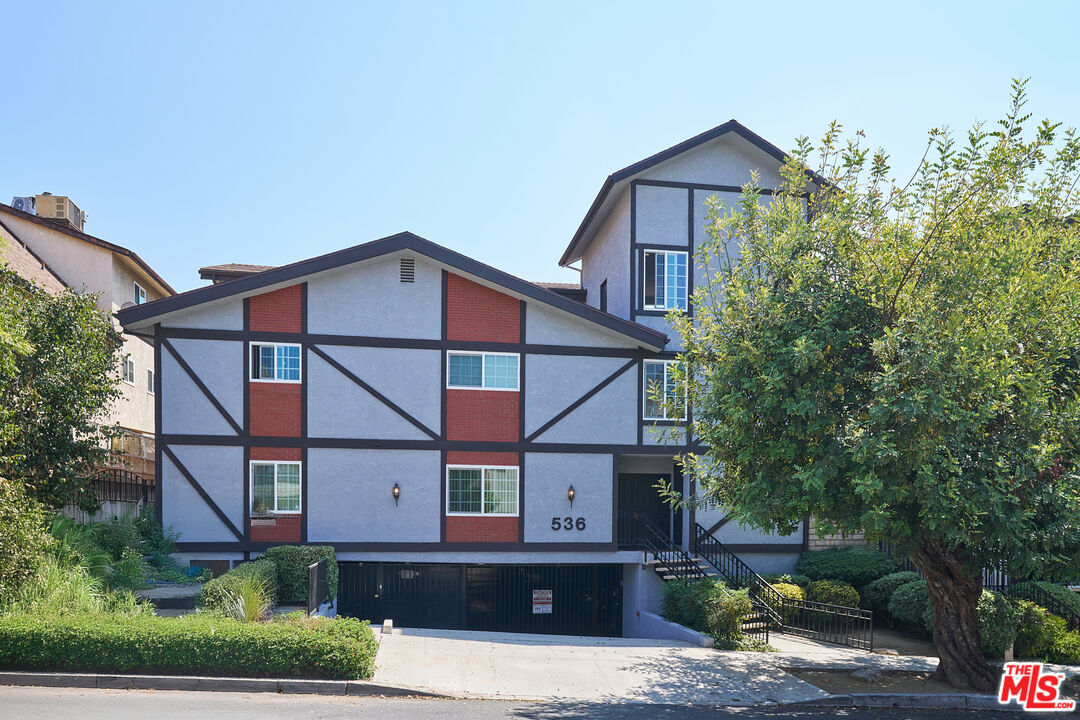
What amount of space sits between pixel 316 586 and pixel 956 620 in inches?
448

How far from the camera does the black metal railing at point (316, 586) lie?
13.4 m

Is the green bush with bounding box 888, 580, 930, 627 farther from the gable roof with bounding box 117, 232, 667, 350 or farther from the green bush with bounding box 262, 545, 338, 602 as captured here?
the green bush with bounding box 262, 545, 338, 602

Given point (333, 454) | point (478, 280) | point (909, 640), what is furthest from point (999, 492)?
point (333, 454)

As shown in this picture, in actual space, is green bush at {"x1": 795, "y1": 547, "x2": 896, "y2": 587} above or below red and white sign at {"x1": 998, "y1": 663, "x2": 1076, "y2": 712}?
above

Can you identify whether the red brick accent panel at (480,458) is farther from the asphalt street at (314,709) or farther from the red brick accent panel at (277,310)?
the asphalt street at (314,709)

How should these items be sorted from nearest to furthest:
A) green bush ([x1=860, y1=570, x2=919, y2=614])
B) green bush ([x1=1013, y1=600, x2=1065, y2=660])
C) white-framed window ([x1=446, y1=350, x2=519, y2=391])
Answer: green bush ([x1=1013, y1=600, x2=1065, y2=660]) < green bush ([x1=860, y1=570, x2=919, y2=614]) < white-framed window ([x1=446, y1=350, x2=519, y2=391])

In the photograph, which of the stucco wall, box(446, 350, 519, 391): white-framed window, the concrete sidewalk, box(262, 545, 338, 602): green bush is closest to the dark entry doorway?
the stucco wall

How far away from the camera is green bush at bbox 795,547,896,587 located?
61.8ft

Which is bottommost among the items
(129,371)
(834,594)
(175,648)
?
(834,594)

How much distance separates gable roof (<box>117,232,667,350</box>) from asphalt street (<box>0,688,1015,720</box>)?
9.22 m

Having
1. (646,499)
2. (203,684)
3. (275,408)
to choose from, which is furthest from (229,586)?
(646,499)

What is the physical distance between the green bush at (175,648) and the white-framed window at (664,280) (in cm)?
1238

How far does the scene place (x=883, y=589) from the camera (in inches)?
718

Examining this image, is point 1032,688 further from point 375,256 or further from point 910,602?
point 375,256
